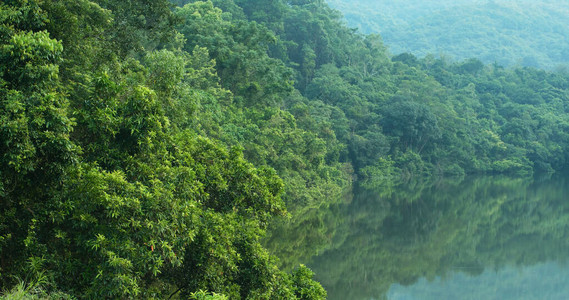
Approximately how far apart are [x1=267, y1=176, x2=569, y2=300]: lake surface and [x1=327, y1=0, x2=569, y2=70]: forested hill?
7698 cm

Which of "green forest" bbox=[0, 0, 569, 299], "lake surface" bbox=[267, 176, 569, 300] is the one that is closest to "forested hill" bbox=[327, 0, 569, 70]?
"lake surface" bbox=[267, 176, 569, 300]

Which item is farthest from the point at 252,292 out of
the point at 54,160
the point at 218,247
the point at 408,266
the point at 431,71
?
the point at 431,71

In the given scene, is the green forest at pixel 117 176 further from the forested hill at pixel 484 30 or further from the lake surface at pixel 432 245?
the forested hill at pixel 484 30

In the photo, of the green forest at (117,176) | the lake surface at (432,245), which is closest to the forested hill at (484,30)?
the lake surface at (432,245)

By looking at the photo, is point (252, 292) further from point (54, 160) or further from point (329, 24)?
point (329, 24)

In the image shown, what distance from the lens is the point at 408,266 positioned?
19.2 m

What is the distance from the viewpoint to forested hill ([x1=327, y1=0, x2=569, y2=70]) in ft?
358

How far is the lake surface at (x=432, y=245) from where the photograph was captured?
1711 cm

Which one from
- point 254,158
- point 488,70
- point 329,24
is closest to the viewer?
point 254,158

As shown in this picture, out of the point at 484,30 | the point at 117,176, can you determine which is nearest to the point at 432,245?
the point at 117,176

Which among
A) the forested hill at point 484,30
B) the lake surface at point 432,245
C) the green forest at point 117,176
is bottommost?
the forested hill at point 484,30

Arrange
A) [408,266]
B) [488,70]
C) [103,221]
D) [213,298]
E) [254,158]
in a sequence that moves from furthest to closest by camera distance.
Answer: [488,70], [254,158], [408,266], [103,221], [213,298]

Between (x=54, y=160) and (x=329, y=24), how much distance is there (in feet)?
170

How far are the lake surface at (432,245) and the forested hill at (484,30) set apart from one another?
77.0 meters
